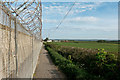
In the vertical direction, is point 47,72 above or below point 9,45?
below

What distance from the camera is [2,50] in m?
0.92

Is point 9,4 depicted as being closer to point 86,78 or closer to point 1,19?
point 1,19

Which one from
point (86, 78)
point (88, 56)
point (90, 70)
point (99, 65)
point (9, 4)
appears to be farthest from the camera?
point (88, 56)

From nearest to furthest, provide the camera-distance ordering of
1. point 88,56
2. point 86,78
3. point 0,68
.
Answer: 1. point 0,68
2. point 86,78
3. point 88,56

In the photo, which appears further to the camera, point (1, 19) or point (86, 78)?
point (86, 78)

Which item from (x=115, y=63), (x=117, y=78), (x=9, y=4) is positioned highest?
(x=9, y=4)

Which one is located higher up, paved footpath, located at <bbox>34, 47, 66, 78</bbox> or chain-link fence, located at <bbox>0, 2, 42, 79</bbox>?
chain-link fence, located at <bbox>0, 2, 42, 79</bbox>

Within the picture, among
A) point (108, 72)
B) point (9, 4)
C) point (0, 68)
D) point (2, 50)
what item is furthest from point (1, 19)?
point (108, 72)

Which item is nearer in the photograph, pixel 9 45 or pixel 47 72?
pixel 9 45

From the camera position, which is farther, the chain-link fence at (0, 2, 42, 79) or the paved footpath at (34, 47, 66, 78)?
the paved footpath at (34, 47, 66, 78)

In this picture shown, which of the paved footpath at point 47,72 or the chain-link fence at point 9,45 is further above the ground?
the chain-link fence at point 9,45

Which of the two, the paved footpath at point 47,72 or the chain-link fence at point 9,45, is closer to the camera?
the chain-link fence at point 9,45

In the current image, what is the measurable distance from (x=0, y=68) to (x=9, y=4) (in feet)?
5.33

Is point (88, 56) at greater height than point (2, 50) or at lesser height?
lesser
